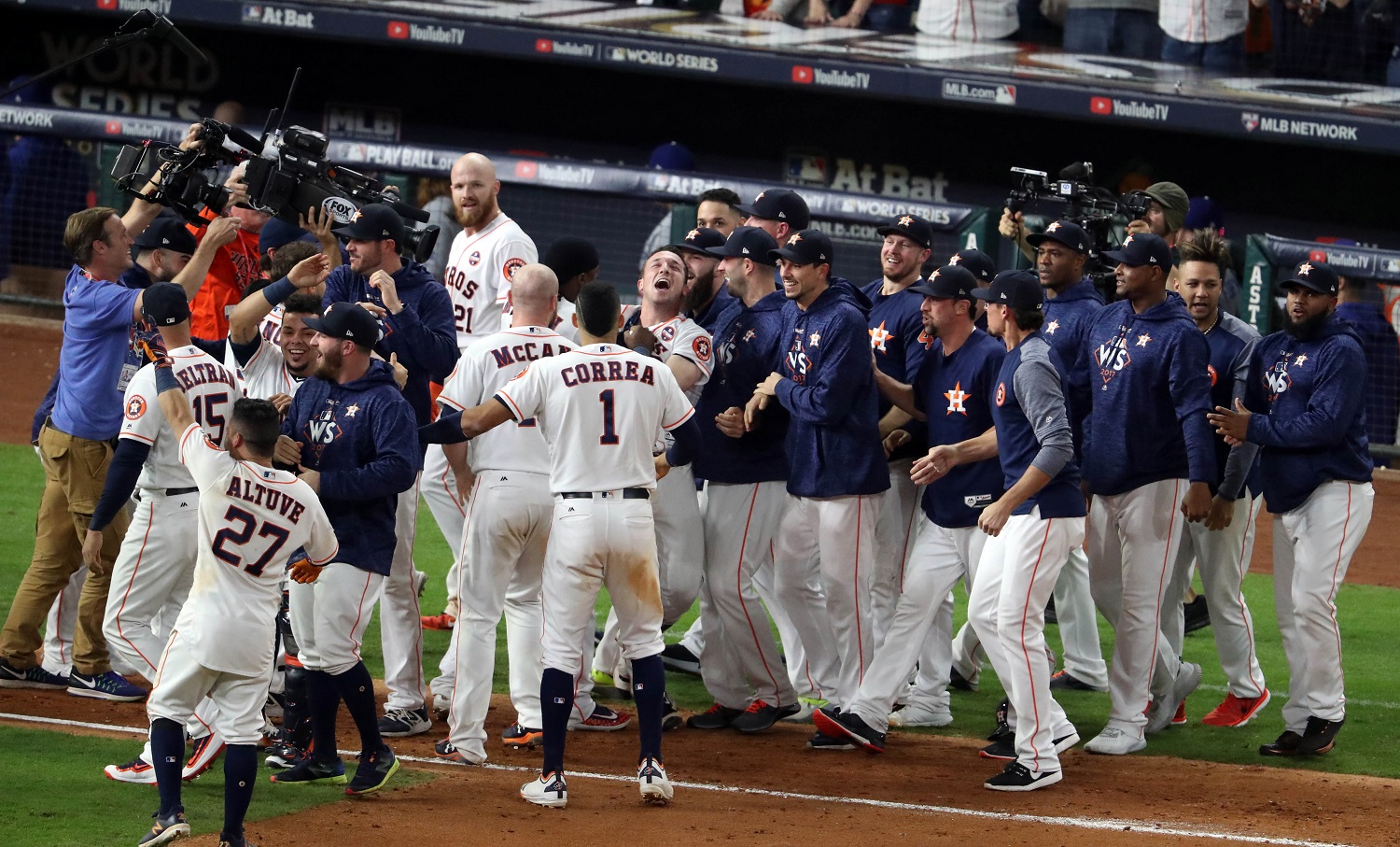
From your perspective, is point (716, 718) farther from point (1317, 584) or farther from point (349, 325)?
point (1317, 584)

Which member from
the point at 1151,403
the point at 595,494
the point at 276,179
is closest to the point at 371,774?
the point at 595,494

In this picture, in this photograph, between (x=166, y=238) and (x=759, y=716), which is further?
(x=166, y=238)

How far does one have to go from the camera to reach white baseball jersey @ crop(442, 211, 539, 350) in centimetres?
763

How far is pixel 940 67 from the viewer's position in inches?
592

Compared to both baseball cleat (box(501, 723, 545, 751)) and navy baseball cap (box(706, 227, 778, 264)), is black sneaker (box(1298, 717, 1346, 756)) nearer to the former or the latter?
navy baseball cap (box(706, 227, 778, 264))

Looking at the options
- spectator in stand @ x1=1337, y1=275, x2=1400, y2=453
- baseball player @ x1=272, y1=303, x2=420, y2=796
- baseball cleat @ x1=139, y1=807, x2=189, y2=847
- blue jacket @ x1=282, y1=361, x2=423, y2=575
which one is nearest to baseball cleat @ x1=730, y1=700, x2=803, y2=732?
baseball player @ x1=272, y1=303, x2=420, y2=796

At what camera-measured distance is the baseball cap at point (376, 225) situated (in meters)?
A: 6.79

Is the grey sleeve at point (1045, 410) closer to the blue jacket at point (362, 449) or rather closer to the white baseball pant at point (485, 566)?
the white baseball pant at point (485, 566)

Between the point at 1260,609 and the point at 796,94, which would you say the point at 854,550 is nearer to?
the point at 1260,609

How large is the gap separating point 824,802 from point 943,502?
1.34 m

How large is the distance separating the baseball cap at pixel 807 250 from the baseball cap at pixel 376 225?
59.3 inches

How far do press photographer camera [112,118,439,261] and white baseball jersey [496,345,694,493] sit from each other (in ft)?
3.96

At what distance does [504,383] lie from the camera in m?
6.26

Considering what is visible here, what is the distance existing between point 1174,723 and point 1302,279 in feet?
6.59
